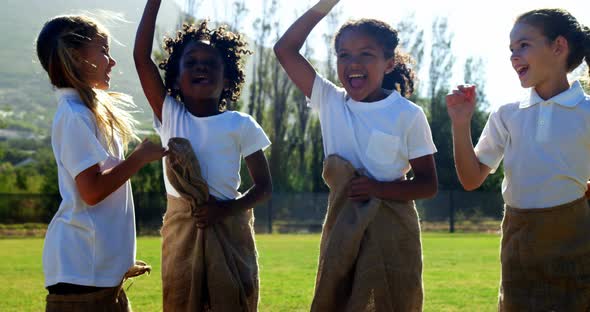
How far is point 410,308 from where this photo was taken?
3.54 meters

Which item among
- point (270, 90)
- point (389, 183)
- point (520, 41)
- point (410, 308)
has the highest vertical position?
point (270, 90)

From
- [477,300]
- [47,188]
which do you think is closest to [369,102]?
[477,300]

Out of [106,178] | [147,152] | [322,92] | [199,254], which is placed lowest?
[199,254]

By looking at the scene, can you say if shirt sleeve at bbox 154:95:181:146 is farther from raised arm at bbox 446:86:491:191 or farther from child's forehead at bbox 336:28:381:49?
raised arm at bbox 446:86:491:191

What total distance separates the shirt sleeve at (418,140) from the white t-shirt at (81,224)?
1.34m

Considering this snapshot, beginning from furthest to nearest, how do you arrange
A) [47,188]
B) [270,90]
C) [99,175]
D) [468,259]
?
[270,90], [47,188], [468,259], [99,175]

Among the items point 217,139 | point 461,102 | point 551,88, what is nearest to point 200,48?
Result: point 217,139

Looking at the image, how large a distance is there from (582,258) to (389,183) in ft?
2.98

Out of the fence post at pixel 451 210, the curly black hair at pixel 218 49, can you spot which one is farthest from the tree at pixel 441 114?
the curly black hair at pixel 218 49

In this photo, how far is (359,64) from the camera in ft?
12.1

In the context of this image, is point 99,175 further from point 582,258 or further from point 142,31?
point 582,258

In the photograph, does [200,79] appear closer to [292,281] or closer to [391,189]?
[391,189]

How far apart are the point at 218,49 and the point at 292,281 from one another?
7180mm

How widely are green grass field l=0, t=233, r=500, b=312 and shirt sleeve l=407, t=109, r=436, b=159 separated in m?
4.64
